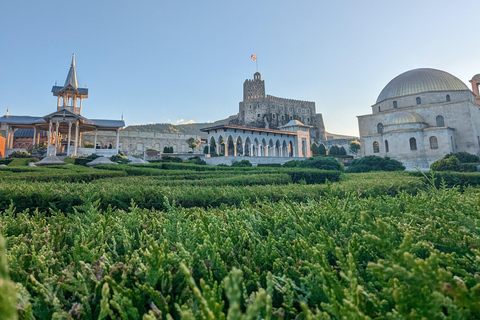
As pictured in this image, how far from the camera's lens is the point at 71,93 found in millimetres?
31688

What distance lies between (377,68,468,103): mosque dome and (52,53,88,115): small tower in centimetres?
3747

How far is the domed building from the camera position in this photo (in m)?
24.8

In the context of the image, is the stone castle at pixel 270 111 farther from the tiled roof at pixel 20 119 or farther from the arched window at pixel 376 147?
the tiled roof at pixel 20 119

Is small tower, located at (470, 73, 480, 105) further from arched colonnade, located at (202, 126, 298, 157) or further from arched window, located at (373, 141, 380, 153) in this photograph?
arched colonnade, located at (202, 126, 298, 157)

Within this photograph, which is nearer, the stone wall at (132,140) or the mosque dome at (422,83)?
the mosque dome at (422,83)

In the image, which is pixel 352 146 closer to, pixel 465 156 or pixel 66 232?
pixel 465 156

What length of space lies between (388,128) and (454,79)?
11321 millimetres

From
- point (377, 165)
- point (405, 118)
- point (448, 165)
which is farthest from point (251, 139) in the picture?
point (448, 165)

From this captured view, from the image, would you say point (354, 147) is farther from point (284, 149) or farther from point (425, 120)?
point (425, 120)

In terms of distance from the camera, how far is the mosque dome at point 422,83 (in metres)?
28.4

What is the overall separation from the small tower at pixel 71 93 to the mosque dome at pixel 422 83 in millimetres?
37468

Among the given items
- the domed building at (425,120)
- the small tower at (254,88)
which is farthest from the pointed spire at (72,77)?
the domed building at (425,120)

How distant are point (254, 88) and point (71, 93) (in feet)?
113

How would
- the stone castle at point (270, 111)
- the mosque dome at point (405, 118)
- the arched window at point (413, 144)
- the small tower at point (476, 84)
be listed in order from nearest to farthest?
the arched window at point (413, 144) → the mosque dome at point (405, 118) → the small tower at point (476, 84) → the stone castle at point (270, 111)
